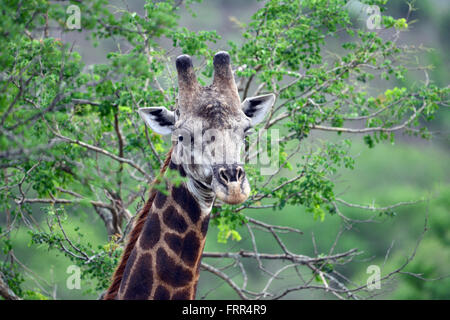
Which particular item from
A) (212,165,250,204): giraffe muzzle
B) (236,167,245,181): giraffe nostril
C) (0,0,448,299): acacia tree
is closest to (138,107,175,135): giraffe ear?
(212,165,250,204): giraffe muzzle

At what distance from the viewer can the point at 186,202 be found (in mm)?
6219

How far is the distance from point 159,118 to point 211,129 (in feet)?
2.45

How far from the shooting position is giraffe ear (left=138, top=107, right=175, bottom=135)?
6.50m

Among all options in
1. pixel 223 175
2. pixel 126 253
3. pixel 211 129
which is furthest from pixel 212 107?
pixel 126 253

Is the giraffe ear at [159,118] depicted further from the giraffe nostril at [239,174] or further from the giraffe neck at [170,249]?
the giraffe nostril at [239,174]

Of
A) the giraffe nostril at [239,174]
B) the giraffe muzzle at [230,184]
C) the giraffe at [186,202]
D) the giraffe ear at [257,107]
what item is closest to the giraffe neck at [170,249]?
the giraffe at [186,202]

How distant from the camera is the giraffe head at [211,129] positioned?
18.6ft

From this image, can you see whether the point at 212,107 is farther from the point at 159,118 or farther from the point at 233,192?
the point at 233,192

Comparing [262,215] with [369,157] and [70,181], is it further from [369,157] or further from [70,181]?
[70,181]

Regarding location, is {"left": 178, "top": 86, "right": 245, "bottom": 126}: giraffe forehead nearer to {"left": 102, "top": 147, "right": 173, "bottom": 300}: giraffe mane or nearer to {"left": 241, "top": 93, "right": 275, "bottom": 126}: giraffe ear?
{"left": 241, "top": 93, "right": 275, "bottom": 126}: giraffe ear

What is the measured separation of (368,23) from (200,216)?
5117 mm

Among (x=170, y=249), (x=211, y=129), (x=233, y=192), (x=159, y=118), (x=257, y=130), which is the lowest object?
(x=170, y=249)
